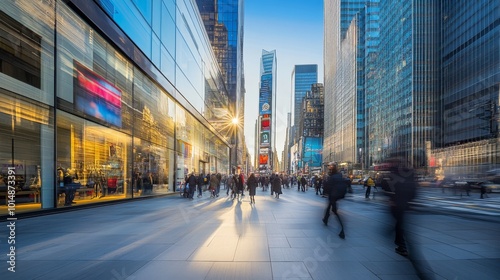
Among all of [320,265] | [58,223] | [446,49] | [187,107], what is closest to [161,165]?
[187,107]

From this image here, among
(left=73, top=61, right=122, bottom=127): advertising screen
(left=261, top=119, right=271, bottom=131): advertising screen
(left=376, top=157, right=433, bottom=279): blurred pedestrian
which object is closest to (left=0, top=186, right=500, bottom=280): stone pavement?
(left=376, top=157, right=433, bottom=279): blurred pedestrian

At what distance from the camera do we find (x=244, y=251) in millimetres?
6250

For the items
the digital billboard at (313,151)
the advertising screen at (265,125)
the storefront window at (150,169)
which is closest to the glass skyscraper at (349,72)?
the digital billboard at (313,151)

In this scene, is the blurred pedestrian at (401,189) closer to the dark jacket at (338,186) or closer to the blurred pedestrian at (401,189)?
the blurred pedestrian at (401,189)

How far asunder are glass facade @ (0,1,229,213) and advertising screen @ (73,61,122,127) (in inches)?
1.8

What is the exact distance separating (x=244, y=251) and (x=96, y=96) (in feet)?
40.3

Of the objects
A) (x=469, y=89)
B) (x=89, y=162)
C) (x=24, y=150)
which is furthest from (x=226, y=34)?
(x=24, y=150)

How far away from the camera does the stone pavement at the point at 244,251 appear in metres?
4.89

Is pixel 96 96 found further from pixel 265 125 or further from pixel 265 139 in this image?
pixel 265 125

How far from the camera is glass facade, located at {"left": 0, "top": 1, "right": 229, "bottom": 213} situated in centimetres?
1103

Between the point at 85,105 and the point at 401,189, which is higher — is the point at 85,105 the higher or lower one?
the higher one

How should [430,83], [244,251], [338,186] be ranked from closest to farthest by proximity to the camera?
[244,251] < [338,186] < [430,83]

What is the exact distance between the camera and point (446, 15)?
7494 centimetres

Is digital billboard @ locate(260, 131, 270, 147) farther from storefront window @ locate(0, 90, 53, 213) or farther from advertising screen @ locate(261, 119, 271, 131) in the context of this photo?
storefront window @ locate(0, 90, 53, 213)
